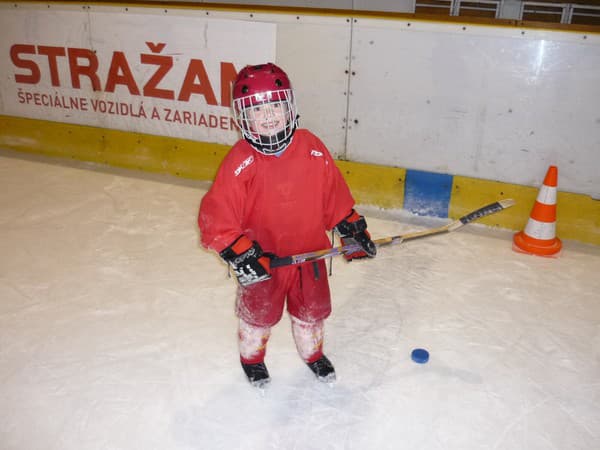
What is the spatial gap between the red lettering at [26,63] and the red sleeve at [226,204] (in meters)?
3.88

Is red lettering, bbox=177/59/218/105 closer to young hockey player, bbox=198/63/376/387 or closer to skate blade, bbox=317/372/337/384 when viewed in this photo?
young hockey player, bbox=198/63/376/387

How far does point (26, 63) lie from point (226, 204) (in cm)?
406

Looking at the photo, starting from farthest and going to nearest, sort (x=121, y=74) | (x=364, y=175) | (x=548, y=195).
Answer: (x=121, y=74) → (x=364, y=175) → (x=548, y=195)

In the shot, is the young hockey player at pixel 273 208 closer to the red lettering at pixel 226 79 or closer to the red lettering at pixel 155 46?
the red lettering at pixel 226 79

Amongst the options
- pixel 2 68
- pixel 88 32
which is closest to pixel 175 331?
pixel 88 32

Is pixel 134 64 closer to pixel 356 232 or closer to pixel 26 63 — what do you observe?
pixel 26 63

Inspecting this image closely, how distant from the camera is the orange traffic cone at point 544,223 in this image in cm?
349

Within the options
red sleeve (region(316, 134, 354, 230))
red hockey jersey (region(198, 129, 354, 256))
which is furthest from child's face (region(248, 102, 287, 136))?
red sleeve (region(316, 134, 354, 230))

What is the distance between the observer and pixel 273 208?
6.73 feet

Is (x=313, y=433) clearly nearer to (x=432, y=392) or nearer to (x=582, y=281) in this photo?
(x=432, y=392)

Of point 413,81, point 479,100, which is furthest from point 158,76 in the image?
point 479,100

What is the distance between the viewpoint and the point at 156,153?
15.8ft

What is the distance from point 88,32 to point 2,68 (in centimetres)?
115

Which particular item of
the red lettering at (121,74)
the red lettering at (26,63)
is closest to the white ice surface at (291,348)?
the red lettering at (121,74)
